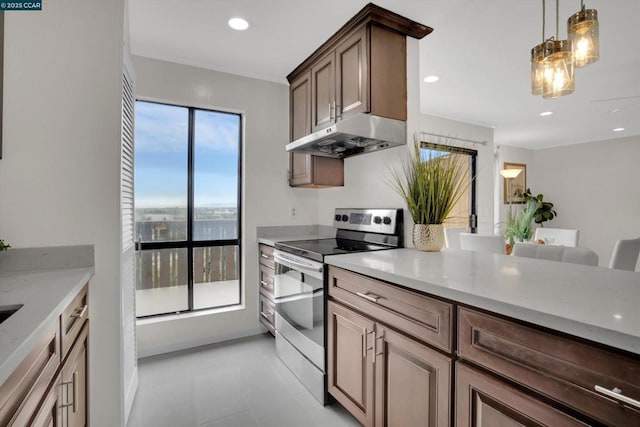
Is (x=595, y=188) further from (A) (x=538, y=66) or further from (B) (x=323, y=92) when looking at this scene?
(B) (x=323, y=92)

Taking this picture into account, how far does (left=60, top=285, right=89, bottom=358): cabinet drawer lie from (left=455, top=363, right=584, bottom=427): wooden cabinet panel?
4.52 ft

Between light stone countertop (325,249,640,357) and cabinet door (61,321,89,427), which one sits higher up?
light stone countertop (325,249,640,357)

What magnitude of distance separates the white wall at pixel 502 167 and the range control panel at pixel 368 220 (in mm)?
4147

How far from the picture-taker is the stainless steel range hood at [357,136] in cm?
188

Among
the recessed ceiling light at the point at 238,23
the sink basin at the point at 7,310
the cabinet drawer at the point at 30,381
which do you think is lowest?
the cabinet drawer at the point at 30,381

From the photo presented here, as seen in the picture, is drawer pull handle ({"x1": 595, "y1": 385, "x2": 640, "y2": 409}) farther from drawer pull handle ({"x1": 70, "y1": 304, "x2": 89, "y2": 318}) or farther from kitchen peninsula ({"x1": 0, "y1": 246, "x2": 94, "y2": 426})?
drawer pull handle ({"x1": 70, "y1": 304, "x2": 89, "y2": 318})

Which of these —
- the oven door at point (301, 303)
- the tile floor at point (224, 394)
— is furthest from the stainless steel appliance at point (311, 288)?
the tile floor at point (224, 394)

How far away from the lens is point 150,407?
1.85 m

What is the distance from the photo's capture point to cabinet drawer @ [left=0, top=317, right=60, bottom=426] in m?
0.65

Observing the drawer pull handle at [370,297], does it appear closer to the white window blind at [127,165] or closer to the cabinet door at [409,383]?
the cabinet door at [409,383]

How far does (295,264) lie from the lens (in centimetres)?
208

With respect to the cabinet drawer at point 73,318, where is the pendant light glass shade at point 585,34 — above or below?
above

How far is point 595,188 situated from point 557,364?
6.80 m

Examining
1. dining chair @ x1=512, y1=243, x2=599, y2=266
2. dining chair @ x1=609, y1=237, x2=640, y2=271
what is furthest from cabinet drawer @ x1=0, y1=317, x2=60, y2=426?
dining chair @ x1=609, y1=237, x2=640, y2=271
